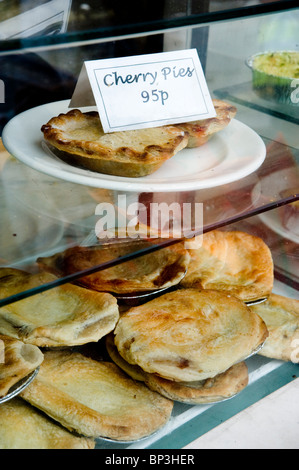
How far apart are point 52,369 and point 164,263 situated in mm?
279

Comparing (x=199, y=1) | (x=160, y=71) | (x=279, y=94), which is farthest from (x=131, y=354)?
(x=199, y=1)

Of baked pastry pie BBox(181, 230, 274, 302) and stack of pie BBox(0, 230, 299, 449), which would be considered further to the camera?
baked pastry pie BBox(181, 230, 274, 302)

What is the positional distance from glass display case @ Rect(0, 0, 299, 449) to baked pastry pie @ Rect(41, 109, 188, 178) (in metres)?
0.02

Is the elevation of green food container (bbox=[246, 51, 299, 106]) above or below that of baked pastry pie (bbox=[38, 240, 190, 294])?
above

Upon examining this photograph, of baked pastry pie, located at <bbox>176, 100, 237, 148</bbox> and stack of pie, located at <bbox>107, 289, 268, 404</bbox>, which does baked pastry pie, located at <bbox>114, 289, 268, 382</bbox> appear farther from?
baked pastry pie, located at <bbox>176, 100, 237, 148</bbox>

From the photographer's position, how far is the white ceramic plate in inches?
30.9

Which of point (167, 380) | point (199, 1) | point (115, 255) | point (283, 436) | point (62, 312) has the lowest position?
point (283, 436)

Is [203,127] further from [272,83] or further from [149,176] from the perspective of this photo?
[272,83]

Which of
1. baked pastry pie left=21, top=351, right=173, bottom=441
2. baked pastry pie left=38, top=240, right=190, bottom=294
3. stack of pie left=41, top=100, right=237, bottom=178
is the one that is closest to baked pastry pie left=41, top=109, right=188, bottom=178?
stack of pie left=41, top=100, right=237, bottom=178

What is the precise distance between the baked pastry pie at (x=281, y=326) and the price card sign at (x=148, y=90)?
45 centimetres

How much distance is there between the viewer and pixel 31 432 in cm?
79

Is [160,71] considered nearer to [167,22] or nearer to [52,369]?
[167,22]

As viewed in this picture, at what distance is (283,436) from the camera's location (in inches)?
36.5

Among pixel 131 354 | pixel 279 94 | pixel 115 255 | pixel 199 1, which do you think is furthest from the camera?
pixel 199 1
